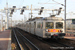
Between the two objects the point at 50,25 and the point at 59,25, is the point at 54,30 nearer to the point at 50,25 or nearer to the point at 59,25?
the point at 50,25

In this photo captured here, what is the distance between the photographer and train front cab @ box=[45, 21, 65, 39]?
13.1 metres

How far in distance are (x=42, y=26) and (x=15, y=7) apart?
590 inches

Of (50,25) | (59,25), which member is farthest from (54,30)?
(59,25)

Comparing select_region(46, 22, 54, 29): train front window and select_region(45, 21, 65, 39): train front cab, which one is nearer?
select_region(45, 21, 65, 39): train front cab

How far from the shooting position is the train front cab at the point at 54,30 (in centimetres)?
1311

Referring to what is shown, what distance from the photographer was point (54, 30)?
13336mm

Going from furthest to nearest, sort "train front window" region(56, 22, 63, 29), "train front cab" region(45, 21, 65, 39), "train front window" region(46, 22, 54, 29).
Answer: "train front window" region(56, 22, 63, 29) → "train front window" region(46, 22, 54, 29) → "train front cab" region(45, 21, 65, 39)

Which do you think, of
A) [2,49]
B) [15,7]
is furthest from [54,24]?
[15,7]

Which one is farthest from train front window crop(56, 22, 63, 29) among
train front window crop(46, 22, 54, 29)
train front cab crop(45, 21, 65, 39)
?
train front window crop(46, 22, 54, 29)

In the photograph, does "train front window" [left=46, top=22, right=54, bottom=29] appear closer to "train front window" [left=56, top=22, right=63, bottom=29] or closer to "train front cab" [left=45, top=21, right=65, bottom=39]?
"train front cab" [left=45, top=21, right=65, bottom=39]

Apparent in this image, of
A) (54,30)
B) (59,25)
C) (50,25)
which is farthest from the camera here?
(59,25)

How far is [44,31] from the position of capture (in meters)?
13.5

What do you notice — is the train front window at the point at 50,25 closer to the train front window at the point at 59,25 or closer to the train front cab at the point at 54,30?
the train front cab at the point at 54,30

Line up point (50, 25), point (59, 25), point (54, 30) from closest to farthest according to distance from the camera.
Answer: point (54, 30) → point (50, 25) → point (59, 25)
